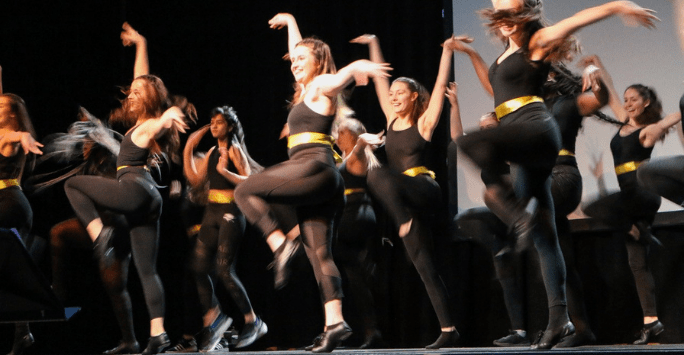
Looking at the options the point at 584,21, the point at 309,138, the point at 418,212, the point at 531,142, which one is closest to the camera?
the point at 584,21

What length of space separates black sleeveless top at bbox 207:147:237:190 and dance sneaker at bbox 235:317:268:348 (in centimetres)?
95

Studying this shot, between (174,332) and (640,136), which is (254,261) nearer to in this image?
(174,332)

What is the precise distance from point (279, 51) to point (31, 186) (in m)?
2.30

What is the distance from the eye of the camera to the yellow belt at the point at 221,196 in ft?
16.1

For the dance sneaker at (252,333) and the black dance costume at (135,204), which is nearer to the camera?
the black dance costume at (135,204)

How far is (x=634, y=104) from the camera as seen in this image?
4.30 meters

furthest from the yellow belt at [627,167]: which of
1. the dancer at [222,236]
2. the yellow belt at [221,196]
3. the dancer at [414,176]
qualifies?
the yellow belt at [221,196]

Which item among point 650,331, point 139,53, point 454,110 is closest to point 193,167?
point 139,53

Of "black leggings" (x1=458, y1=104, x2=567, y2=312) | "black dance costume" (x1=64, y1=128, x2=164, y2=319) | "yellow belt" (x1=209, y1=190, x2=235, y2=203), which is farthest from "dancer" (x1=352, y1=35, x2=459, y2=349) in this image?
"black dance costume" (x1=64, y1=128, x2=164, y2=319)

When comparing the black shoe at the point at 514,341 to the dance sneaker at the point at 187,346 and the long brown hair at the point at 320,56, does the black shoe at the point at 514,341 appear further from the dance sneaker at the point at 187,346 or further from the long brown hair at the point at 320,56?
the dance sneaker at the point at 187,346

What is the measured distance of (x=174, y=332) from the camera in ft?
20.5

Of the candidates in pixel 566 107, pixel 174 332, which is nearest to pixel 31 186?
pixel 174 332

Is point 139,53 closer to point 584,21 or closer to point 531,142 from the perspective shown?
point 531,142

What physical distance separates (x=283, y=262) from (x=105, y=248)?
1.44 metres
